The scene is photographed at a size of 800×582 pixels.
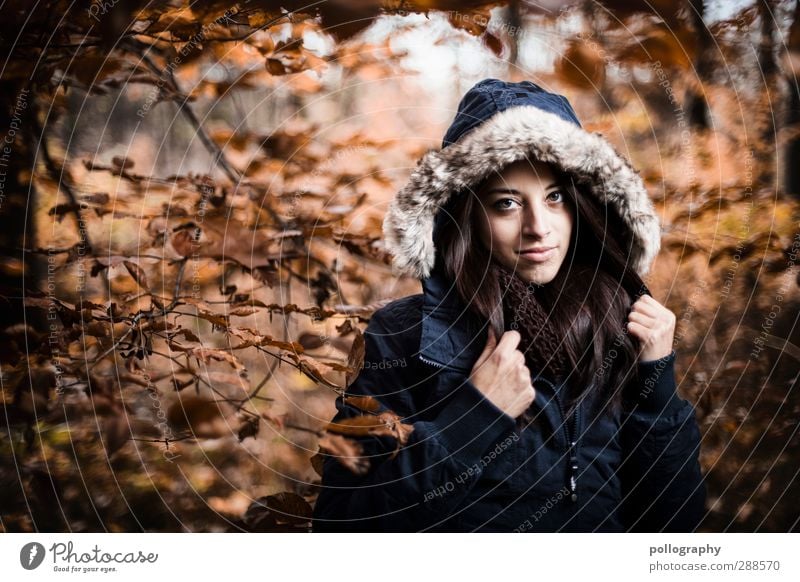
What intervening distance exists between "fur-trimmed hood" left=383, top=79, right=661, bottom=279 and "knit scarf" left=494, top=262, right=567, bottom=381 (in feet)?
0.46

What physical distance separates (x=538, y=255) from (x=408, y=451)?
40 centimetres

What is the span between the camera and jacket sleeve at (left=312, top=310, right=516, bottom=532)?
1240 millimetres

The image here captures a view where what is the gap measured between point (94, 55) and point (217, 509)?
0.90m

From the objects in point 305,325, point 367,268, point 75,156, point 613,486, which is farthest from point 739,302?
point 75,156

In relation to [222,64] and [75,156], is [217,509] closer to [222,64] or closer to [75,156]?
[75,156]

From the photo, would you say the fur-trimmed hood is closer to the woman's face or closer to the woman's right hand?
the woman's face

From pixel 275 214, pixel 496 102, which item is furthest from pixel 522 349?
pixel 275 214

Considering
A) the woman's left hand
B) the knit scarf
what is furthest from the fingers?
the knit scarf

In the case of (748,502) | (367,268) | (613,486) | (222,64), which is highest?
(222,64)

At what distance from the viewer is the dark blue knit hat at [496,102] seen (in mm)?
1234

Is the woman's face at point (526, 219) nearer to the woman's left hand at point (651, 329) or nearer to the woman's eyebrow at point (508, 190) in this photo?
the woman's eyebrow at point (508, 190)

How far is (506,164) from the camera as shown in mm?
1238

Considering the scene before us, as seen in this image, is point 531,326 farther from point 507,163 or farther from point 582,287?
point 507,163

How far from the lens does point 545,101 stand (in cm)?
125
